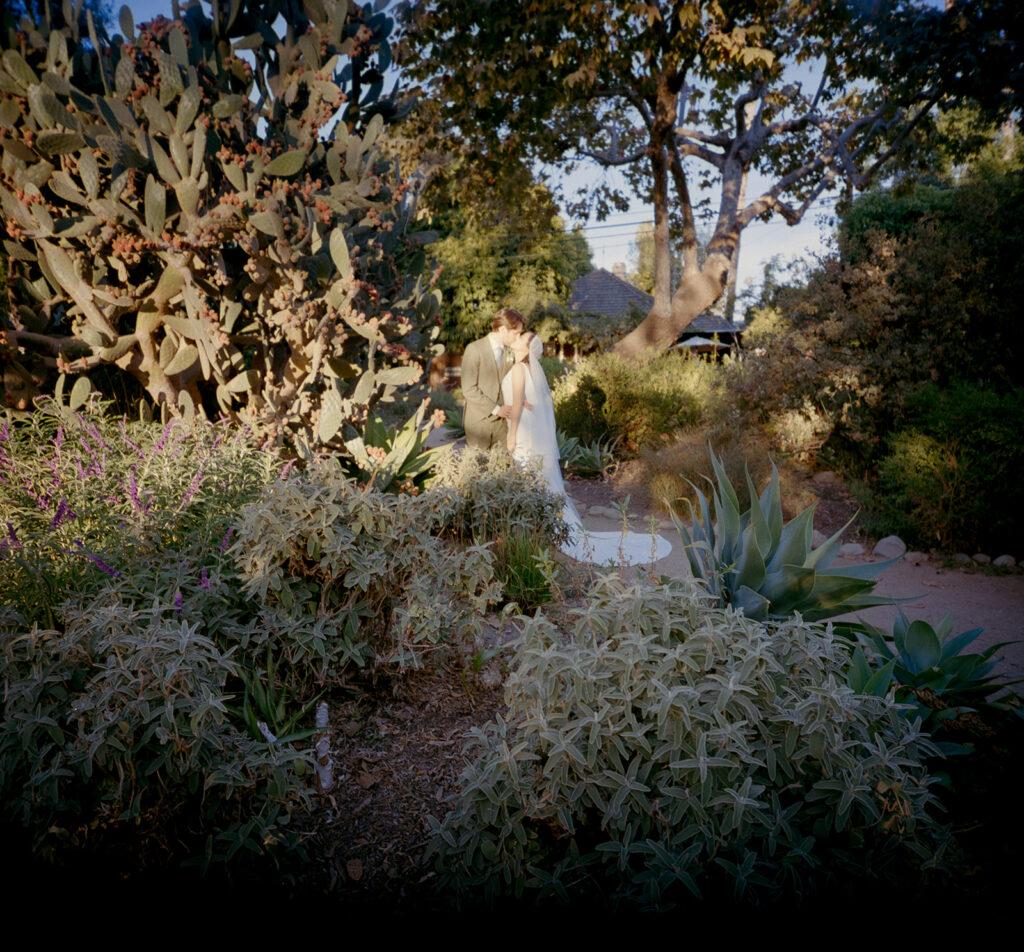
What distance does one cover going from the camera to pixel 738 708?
1923mm

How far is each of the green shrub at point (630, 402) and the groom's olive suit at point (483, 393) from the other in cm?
387

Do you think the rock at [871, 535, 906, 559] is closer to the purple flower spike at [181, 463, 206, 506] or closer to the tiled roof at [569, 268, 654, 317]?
the purple flower spike at [181, 463, 206, 506]

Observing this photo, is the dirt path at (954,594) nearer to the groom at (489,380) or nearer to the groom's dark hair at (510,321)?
the groom at (489,380)

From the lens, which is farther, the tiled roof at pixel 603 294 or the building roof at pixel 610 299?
the tiled roof at pixel 603 294

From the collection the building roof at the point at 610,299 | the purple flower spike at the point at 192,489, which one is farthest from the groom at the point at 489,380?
the building roof at the point at 610,299

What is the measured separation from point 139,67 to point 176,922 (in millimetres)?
5553

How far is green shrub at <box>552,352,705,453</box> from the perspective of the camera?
35.6 ft

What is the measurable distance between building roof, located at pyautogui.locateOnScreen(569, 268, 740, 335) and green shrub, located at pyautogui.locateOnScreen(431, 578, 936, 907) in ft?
108

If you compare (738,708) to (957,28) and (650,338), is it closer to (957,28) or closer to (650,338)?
(957,28)

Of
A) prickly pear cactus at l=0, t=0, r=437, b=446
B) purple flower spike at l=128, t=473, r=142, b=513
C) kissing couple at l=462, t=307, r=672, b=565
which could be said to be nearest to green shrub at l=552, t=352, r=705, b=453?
kissing couple at l=462, t=307, r=672, b=565

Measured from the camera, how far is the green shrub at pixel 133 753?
79.6 inches

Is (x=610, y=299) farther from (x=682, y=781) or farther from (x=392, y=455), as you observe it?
(x=682, y=781)

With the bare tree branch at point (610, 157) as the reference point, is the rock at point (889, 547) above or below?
below

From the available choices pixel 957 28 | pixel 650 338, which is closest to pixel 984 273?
pixel 957 28
